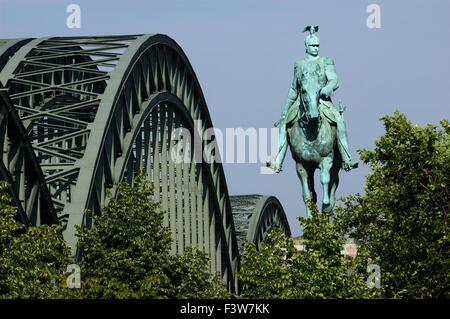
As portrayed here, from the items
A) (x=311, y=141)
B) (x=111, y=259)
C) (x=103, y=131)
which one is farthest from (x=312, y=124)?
(x=103, y=131)

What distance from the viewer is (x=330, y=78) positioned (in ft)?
194

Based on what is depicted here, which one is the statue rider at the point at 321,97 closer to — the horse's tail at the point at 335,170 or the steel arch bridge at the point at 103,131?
the horse's tail at the point at 335,170

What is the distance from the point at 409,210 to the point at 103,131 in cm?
2153

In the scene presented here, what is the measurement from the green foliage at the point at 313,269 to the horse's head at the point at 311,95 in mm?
4819

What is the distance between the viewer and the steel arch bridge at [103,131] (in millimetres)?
81875

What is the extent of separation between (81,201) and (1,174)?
10.9 m

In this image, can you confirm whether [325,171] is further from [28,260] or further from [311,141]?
[28,260]

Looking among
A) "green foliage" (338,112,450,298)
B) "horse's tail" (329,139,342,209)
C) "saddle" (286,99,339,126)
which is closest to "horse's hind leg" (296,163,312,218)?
"horse's tail" (329,139,342,209)

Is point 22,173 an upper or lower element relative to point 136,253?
upper

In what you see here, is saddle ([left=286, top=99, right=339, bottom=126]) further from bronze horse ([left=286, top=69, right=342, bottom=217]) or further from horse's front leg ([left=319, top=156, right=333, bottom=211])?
horse's front leg ([left=319, top=156, right=333, bottom=211])

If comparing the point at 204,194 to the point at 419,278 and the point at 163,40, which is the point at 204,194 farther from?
the point at 419,278

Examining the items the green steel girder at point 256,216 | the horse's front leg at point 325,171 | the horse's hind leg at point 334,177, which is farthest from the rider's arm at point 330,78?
the green steel girder at point 256,216

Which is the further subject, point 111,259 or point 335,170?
point 111,259

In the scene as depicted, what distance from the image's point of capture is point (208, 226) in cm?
12588
